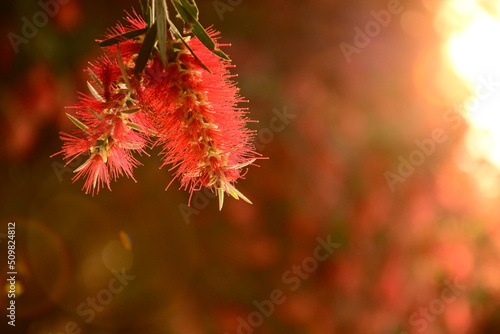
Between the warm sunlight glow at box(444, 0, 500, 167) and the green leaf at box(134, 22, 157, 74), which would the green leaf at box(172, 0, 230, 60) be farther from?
the warm sunlight glow at box(444, 0, 500, 167)

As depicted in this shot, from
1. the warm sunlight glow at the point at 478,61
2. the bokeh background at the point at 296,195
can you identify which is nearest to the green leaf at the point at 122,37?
the bokeh background at the point at 296,195

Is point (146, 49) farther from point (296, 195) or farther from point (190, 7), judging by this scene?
point (296, 195)

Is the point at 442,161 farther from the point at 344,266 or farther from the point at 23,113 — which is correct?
the point at 23,113

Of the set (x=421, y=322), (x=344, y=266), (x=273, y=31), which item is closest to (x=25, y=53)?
(x=273, y=31)

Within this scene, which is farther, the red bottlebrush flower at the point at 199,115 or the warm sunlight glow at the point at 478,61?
the warm sunlight glow at the point at 478,61

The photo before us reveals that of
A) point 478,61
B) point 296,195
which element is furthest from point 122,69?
→ point 478,61

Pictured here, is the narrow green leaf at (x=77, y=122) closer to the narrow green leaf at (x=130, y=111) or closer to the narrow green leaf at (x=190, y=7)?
the narrow green leaf at (x=130, y=111)
